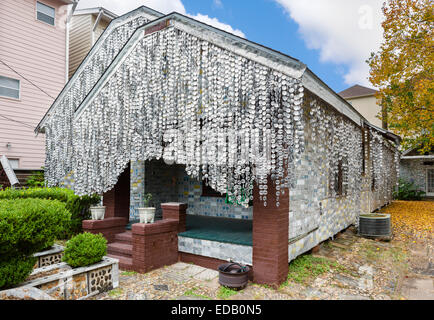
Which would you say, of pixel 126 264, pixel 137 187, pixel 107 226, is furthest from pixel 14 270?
pixel 137 187

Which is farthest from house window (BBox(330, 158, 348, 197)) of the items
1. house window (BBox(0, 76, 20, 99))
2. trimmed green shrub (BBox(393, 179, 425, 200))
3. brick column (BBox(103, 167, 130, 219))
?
trimmed green shrub (BBox(393, 179, 425, 200))

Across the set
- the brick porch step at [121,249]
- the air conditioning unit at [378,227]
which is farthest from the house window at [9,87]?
the air conditioning unit at [378,227]

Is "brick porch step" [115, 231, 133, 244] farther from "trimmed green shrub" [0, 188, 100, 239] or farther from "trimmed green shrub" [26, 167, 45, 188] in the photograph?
"trimmed green shrub" [26, 167, 45, 188]

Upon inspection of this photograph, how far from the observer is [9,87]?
1116 centimetres

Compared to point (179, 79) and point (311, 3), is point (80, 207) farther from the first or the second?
point (311, 3)

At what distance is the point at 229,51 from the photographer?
15.8ft

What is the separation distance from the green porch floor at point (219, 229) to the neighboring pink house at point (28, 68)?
7.53 metres

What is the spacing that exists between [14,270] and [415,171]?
25517mm

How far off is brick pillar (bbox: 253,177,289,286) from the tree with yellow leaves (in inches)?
415

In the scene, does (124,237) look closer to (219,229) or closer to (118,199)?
(118,199)

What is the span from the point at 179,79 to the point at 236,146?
1922 millimetres

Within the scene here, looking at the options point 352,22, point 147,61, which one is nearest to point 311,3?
point 352,22

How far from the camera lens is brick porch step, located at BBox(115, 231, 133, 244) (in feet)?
20.9

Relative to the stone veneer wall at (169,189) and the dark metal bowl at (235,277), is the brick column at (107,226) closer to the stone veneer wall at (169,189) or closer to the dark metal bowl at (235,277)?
the stone veneer wall at (169,189)
